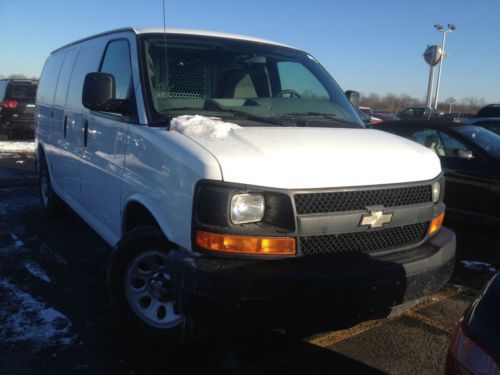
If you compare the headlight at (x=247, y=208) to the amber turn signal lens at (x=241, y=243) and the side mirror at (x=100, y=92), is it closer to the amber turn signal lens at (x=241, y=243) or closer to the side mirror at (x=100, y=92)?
the amber turn signal lens at (x=241, y=243)

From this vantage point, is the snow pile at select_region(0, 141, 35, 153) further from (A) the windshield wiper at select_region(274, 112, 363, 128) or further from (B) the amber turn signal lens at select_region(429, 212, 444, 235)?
(B) the amber turn signal lens at select_region(429, 212, 444, 235)

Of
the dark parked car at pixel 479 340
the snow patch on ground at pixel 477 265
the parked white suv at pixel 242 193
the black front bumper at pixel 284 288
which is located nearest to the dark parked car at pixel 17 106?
the parked white suv at pixel 242 193

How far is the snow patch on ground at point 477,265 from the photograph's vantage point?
4.84 metres

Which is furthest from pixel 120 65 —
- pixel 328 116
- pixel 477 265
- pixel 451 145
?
pixel 451 145

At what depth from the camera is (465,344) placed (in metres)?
1.63

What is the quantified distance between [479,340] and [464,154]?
5057 mm

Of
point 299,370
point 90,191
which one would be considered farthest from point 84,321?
point 299,370

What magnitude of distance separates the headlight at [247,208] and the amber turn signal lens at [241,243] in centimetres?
10

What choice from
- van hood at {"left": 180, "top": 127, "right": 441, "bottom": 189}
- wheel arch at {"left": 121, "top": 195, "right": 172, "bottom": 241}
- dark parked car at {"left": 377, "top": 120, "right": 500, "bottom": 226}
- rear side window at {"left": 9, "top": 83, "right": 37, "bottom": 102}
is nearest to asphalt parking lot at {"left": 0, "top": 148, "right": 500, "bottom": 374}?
wheel arch at {"left": 121, "top": 195, "right": 172, "bottom": 241}

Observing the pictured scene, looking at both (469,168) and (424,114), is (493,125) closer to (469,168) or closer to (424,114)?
(469,168)

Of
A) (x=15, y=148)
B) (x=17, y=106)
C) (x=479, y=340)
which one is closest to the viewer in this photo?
(x=479, y=340)

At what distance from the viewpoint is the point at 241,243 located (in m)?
2.47

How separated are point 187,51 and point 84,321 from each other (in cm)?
219

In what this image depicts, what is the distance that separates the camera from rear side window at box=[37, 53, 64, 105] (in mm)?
5832
